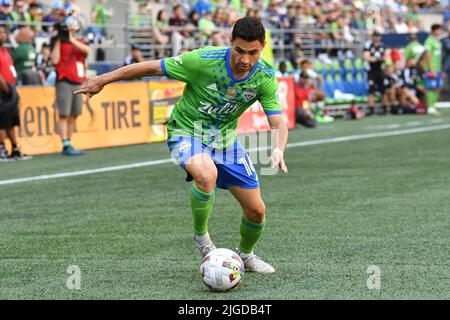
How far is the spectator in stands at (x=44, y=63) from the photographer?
19.2 meters

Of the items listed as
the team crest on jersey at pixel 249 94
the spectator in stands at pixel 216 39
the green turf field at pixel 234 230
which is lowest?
the green turf field at pixel 234 230

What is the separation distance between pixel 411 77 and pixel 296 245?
2105cm

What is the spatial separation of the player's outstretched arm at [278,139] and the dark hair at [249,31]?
62cm

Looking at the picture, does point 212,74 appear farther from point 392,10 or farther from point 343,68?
point 392,10

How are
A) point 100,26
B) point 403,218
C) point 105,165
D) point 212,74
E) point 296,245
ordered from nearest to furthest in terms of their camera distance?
point 212,74 < point 296,245 < point 403,218 < point 105,165 < point 100,26

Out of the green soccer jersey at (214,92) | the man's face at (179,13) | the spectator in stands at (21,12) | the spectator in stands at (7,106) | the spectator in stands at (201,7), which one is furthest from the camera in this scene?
the spectator in stands at (201,7)

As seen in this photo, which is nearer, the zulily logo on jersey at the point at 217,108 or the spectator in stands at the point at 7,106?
the zulily logo on jersey at the point at 217,108

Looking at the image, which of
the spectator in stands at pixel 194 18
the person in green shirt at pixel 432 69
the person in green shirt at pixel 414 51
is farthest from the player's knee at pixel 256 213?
the person in green shirt at pixel 414 51

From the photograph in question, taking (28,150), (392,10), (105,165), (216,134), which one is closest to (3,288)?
(216,134)

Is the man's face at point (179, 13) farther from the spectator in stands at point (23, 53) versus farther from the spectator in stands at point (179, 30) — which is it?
the spectator in stands at point (23, 53)

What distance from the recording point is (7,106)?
51.4 ft

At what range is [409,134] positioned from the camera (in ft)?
68.0

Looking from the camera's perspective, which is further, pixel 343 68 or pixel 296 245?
pixel 343 68

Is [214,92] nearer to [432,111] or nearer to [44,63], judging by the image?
[44,63]
